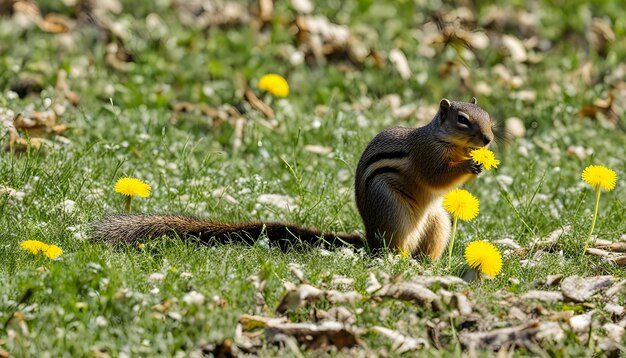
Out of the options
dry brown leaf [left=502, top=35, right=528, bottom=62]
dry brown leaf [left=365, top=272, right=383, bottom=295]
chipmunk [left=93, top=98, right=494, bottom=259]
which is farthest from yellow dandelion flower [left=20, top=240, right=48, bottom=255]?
dry brown leaf [left=502, top=35, right=528, bottom=62]

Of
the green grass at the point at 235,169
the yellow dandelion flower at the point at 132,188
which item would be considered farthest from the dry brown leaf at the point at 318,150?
the yellow dandelion flower at the point at 132,188

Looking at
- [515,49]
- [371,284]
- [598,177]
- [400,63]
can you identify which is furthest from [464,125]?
[515,49]

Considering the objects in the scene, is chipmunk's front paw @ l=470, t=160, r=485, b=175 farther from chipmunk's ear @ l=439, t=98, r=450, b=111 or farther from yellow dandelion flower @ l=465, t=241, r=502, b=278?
yellow dandelion flower @ l=465, t=241, r=502, b=278

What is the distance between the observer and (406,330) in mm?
4262

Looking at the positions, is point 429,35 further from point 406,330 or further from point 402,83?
point 406,330

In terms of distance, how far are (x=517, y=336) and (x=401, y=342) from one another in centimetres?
46

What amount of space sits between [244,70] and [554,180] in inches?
109

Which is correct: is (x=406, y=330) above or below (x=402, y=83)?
above

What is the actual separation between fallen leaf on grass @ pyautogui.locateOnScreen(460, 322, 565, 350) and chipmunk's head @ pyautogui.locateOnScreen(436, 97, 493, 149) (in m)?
1.44

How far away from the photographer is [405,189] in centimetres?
568

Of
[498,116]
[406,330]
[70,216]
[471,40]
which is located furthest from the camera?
[471,40]

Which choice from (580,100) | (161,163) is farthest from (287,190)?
(580,100)

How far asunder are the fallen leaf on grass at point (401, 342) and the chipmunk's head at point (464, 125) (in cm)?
160

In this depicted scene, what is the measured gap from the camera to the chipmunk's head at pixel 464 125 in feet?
18.0
